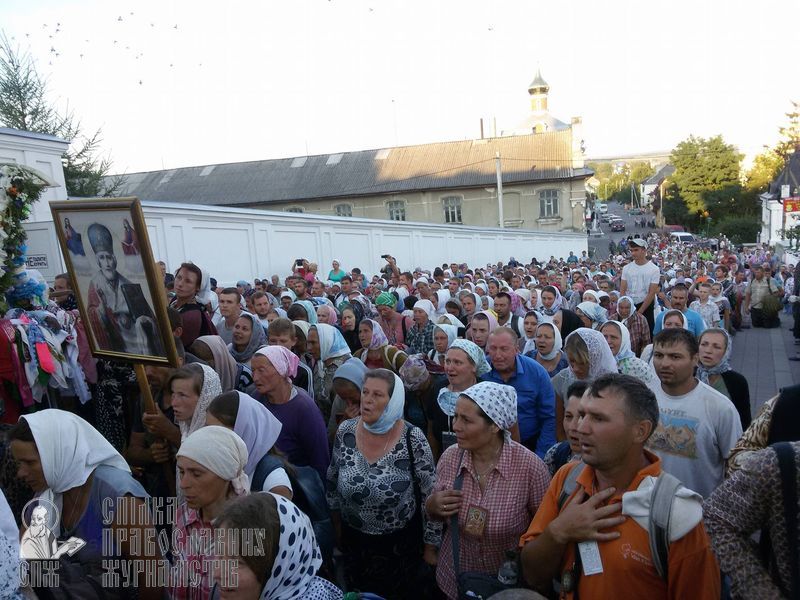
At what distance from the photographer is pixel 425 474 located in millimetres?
3729

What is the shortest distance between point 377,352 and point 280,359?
2.14m

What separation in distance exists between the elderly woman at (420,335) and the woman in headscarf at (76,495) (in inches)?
178

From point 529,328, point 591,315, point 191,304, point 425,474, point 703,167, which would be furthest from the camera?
point 703,167

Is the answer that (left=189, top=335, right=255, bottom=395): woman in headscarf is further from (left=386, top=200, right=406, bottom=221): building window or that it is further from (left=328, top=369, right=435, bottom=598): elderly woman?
(left=386, top=200, right=406, bottom=221): building window

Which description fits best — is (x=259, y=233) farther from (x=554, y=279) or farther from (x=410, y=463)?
(x=410, y=463)

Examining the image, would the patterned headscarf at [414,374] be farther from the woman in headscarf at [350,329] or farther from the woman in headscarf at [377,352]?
the woman in headscarf at [350,329]

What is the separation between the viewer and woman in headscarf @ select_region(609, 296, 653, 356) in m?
8.36

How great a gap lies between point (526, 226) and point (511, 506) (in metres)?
47.9

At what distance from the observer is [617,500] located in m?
2.34

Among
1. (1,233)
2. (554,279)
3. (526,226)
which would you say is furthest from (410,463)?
(526,226)

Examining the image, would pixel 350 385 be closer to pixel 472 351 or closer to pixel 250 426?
pixel 472 351

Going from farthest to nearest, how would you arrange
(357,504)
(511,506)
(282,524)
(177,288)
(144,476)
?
(177,288) → (144,476) → (357,504) → (511,506) → (282,524)

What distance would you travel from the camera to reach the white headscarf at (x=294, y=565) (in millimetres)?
2273

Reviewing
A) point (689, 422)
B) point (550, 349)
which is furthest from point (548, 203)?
point (689, 422)
